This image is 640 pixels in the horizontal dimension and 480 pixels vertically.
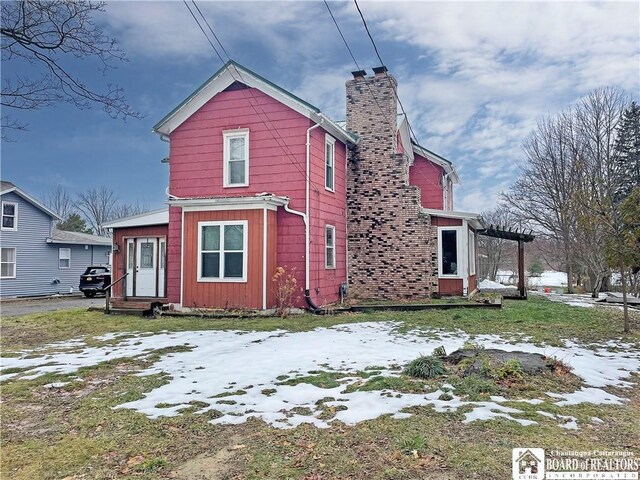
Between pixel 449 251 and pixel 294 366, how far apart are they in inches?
397

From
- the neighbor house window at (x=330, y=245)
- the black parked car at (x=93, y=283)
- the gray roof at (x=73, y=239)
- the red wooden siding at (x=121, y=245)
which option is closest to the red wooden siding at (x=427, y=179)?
the neighbor house window at (x=330, y=245)

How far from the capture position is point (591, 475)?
295 centimetres

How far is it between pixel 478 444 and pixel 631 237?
8156mm

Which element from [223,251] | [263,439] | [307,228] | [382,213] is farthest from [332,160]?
[263,439]

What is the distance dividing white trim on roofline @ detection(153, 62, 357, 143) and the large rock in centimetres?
795

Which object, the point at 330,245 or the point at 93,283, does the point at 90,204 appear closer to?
the point at 93,283

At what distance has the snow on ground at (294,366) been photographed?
4.34 meters

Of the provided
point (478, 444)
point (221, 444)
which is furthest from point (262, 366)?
point (478, 444)

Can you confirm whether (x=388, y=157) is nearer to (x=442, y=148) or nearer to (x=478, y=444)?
(x=478, y=444)

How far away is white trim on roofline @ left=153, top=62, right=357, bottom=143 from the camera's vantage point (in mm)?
12016

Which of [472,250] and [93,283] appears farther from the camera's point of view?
[93,283]

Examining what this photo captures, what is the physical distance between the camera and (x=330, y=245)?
13.5 m

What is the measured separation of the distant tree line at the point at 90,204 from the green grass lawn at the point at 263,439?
4904cm

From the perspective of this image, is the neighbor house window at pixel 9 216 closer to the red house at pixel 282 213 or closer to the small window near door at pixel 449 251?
the red house at pixel 282 213
